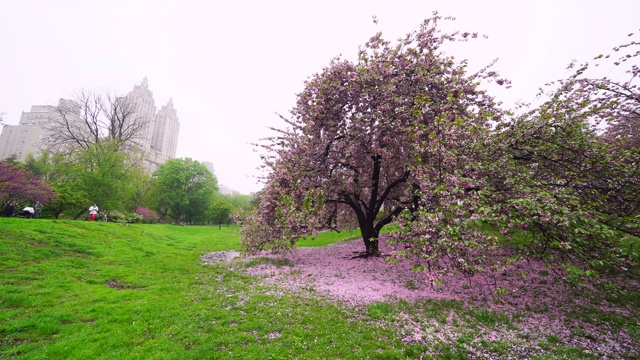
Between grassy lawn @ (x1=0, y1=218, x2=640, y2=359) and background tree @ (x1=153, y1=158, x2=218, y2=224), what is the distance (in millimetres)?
51080

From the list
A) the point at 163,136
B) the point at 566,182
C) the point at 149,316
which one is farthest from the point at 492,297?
the point at 163,136

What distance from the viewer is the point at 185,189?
214ft

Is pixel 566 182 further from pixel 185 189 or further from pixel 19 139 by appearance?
pixel 19 139

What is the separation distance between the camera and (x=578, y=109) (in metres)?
11.1

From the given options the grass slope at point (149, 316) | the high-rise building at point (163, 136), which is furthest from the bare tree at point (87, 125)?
the high-rise building at point (163, 136)

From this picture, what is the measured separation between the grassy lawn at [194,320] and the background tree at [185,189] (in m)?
51.1

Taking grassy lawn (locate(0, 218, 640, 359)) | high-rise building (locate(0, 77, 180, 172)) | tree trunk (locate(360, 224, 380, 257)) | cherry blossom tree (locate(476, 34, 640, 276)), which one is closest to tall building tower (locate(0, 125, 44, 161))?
high-rise building (locate(0, 77, 180, 172))

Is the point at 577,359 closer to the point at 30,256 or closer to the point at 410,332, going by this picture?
the point at 410,332

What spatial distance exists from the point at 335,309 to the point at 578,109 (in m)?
13.9

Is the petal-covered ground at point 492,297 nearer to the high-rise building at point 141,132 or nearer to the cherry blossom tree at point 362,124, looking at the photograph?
the cherry blossom tree at point 362,124

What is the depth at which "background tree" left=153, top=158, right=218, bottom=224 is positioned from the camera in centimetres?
6262

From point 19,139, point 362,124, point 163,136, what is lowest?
point 362,124

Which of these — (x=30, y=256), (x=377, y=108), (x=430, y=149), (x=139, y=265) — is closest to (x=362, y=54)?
(x=377, y=108)

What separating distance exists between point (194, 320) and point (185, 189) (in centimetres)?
6427
